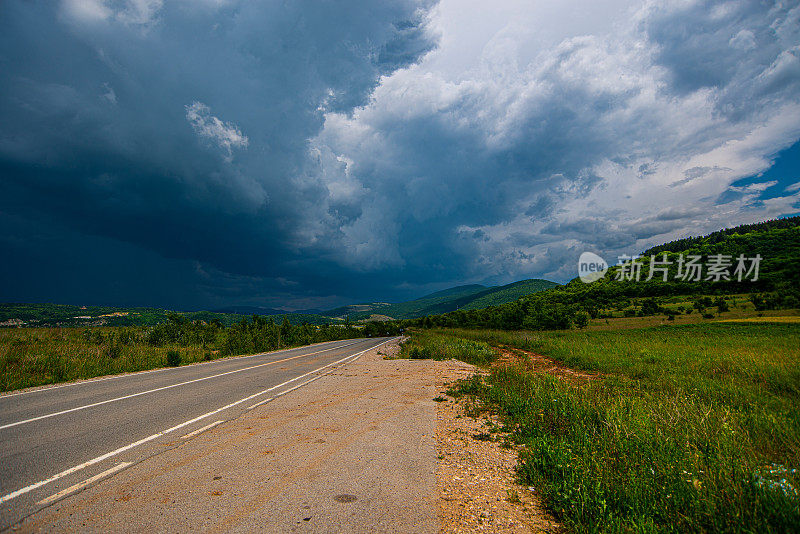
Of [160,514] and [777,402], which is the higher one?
[160,514]

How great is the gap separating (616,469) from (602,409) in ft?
9.61

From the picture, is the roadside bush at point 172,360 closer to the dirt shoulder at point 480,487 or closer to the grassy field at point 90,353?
the grassy field at point 90,353

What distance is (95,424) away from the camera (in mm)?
7008

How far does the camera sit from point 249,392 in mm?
10891

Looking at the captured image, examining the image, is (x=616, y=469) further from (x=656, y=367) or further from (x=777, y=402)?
(x=656, y=367)

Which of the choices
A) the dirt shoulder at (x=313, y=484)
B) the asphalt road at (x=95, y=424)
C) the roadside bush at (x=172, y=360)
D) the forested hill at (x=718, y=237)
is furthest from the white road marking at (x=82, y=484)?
the forested hill at (x=718, y=237)

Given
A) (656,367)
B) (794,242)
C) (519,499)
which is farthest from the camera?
(794,242)

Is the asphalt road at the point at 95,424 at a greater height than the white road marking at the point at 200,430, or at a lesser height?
greater

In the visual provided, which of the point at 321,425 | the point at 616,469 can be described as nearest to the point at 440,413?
the point at 321,425

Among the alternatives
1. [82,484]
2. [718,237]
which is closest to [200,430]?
[82,484]

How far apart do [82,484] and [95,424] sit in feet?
11.5

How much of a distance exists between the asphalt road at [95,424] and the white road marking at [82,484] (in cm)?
1

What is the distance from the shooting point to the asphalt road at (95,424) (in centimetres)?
447

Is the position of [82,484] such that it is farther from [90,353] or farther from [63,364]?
[90,353]
